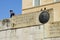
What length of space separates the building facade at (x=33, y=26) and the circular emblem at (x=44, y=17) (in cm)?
17

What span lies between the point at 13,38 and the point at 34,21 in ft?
6.21

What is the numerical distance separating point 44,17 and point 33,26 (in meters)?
0.95

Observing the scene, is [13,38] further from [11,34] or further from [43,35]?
[43,35]

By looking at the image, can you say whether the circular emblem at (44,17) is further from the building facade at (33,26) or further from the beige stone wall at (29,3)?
the beige stone wall at (29,3)

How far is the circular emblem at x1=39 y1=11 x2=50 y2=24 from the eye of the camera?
16492 mm

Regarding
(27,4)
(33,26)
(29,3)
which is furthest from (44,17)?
(27,4)

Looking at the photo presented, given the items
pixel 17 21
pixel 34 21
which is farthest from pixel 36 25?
pixel 17 21

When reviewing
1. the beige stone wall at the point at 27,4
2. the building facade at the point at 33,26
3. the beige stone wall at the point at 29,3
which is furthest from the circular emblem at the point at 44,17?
the beige stone wall at the point at 27,4

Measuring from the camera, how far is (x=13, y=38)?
17781 millimetres

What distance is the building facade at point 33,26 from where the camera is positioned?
16109 millimetres

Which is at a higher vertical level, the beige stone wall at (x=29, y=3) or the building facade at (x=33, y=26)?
the beige stone wall at (x=29, y=3)

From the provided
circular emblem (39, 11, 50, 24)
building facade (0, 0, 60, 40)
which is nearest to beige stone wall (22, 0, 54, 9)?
building facade (0, 0, 60, 40)

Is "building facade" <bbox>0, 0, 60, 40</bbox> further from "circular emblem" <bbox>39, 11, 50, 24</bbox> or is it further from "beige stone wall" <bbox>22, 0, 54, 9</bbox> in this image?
"circular emblem" <bbox>39, 11, 50, 24</bbox>

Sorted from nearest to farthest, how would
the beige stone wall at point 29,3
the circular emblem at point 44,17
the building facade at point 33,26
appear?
the building facade at point 33,26 < the circular emblem at point 44,17 < the beige stone wall at point 29,3
